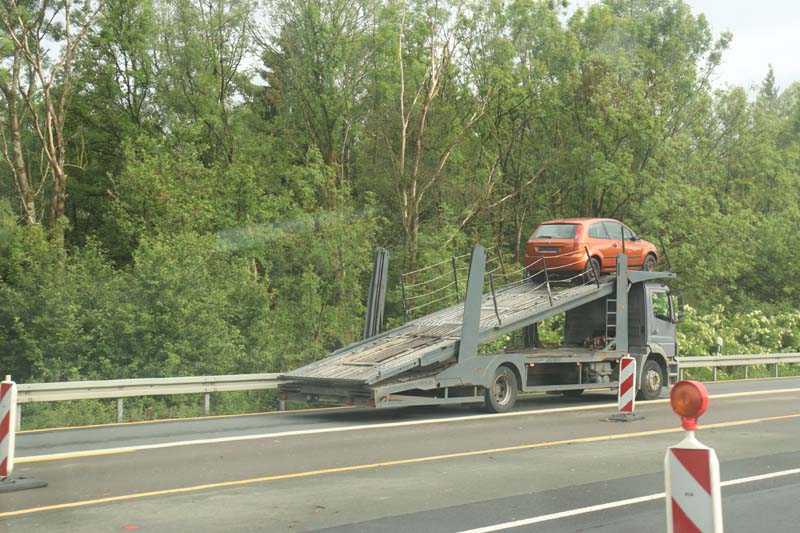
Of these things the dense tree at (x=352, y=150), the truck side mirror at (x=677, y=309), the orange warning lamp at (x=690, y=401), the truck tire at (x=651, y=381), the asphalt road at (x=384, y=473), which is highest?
the dense tree at (x=352, y=150)

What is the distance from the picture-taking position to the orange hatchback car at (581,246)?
60.8ft

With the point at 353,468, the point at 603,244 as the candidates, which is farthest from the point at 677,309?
the point at 353,468

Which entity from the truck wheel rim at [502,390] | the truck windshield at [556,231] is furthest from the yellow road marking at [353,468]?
the truck windshield at [556,231]

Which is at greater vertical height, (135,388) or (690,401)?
(690,401)

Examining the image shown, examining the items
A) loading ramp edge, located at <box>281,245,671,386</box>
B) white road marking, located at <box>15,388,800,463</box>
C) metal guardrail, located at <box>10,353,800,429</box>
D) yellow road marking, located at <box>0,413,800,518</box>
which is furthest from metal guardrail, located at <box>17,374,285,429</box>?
yellow road marking, located at <box>0,413,800,518</box>

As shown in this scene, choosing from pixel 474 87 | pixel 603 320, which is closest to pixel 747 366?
pixel 603 320

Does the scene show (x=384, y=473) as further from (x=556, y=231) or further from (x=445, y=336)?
(x=556, y=231)

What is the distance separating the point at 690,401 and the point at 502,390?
1117 cm

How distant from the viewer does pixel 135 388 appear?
14719mm

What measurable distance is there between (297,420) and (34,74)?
21535 mm

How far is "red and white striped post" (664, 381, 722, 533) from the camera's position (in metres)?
4.71

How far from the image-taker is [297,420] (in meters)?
14.4

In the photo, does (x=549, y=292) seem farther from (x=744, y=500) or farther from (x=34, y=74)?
(x=34, y=74)

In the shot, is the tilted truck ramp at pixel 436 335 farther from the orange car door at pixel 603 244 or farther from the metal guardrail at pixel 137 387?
the metal guardrail at pixel 137 387
